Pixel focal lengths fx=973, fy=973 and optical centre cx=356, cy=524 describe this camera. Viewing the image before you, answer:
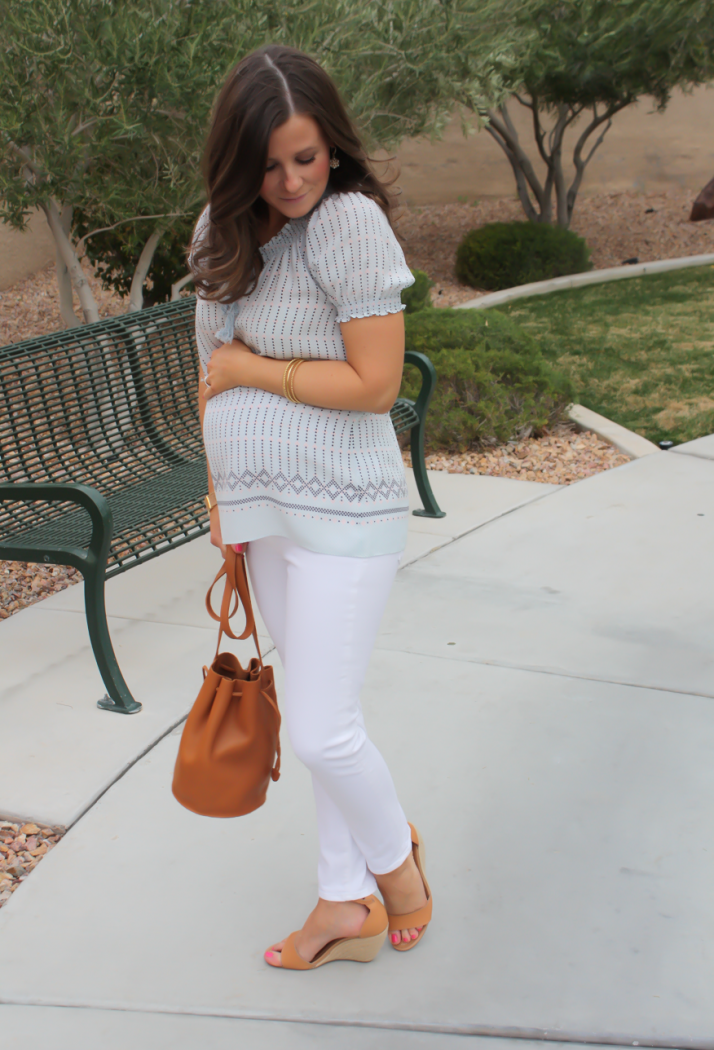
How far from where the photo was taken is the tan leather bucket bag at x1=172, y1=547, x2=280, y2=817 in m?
1.96

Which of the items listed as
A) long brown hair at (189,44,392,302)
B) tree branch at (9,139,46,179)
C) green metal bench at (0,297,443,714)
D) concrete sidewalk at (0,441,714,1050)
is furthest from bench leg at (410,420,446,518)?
long brown hair at (189,44,392,302)

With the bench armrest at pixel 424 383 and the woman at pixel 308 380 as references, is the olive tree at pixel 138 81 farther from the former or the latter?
the woman at pixel 308 380

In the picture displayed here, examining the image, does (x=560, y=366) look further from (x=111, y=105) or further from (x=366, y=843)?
(x=366, y=843)

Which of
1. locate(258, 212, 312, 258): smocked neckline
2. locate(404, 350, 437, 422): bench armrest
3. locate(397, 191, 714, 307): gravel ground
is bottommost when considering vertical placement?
locate(397, 191, 714, 307): gravel ground

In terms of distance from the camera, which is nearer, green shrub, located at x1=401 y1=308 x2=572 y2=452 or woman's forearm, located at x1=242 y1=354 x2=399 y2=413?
woman's forearm, located at x1=242 y1=354 x2=399 y2=413

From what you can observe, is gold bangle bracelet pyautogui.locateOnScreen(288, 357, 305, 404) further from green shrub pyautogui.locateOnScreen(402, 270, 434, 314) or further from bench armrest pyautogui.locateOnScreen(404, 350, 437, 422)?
green shrub pyautogui.locateOnScreen(402, 270, 434, 314)

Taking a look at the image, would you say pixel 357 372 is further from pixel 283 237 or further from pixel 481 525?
pixel 481 525

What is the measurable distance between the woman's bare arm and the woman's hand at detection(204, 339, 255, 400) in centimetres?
3

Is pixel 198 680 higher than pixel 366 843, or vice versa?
pixel 366 843

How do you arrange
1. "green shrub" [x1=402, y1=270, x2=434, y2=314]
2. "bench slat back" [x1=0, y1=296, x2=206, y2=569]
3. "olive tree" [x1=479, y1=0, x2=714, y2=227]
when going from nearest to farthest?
"bench slat back" [x1=0, y1=296, x2=206, y2=569] → "green shrub" [x1=402, y1=270, x2=434, y2=314] → "olive tree" [x1=479, y1=0, x2=714, y2=227]

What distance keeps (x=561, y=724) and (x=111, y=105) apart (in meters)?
4.16

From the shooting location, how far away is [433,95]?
324 inches

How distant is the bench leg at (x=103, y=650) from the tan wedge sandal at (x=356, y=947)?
126 cm

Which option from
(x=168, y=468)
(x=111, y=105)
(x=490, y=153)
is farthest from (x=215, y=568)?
(x=490, y=153)
